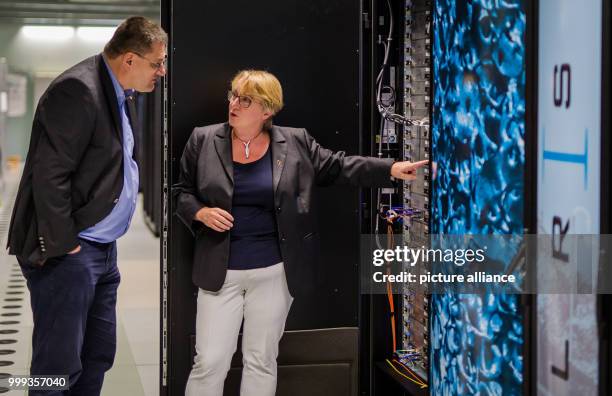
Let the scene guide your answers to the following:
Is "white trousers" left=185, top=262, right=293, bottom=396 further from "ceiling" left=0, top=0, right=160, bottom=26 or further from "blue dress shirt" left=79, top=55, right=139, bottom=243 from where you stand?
"ceiling" left=0, top=0, right=160, bottom=26

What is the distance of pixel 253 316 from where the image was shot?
3.72 meters

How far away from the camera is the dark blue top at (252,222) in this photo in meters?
3.66

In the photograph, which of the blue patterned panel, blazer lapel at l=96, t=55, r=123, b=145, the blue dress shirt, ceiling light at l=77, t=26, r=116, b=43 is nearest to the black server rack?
ceiling light at l=77, t=26, r=116, b=43

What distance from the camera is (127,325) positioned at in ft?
21.7

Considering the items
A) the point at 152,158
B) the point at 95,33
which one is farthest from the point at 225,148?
the point at 95,33

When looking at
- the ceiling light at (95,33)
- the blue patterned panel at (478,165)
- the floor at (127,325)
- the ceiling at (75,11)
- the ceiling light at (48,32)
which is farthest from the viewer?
the ceiling light at (48,32)

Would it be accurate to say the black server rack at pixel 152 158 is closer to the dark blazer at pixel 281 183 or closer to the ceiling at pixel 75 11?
the ceiling at pixel 75 11

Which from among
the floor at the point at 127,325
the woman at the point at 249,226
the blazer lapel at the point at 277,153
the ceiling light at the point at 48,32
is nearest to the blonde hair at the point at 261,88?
Result: the woman at the point at 249,226

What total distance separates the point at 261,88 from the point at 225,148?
1.00ft

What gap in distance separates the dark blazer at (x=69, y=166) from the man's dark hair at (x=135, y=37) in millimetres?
98

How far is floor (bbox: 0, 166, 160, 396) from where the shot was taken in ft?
16.6

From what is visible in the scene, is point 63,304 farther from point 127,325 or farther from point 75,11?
point 75,11

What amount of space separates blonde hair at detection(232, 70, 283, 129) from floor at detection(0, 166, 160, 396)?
6.39 feet

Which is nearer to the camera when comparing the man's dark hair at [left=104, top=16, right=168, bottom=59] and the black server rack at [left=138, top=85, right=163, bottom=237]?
the man's dark hair at [left=104, top=16, right=168, bottom=59]
